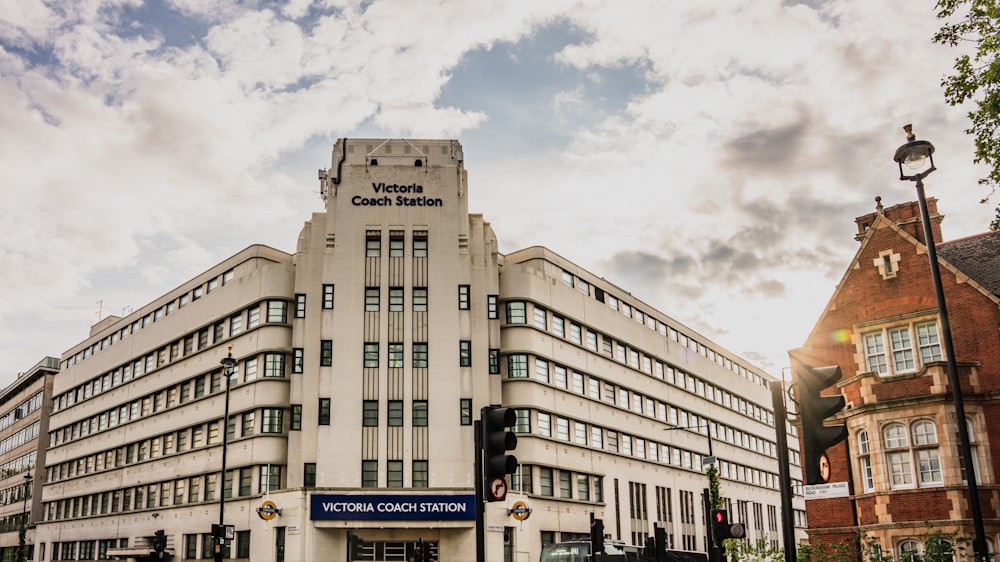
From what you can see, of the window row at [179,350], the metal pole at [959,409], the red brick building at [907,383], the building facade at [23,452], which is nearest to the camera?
the metal pole at [959,409]

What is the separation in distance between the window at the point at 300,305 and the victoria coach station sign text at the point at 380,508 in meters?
10.6

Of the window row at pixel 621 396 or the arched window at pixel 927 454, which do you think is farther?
the window row at pixel 621 396

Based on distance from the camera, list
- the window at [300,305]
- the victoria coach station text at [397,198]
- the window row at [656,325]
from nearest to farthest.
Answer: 1. the window at [300,305]
2. the victoria coach station text at [397,198]
3. the window row at [656,325]

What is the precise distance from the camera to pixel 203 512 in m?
53.0

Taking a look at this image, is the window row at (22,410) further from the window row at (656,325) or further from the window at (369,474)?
the window row at (656,325)

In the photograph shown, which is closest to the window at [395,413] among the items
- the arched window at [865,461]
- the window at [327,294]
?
the window at [327,294]

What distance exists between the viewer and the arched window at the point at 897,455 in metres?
28.6

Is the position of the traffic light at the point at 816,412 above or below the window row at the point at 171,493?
below

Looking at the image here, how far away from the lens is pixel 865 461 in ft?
99.0

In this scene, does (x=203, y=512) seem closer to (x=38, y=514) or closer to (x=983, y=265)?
(x=38, y=514)

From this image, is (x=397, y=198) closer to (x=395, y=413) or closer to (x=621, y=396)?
(x=395, y=413)

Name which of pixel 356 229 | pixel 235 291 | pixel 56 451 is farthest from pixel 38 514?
pixel 356 229

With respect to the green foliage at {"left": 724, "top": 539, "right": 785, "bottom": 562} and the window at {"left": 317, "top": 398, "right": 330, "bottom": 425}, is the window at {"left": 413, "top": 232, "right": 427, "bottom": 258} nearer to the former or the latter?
the window at {"left": 317, "top": 398, "right": 330, "bottom": 425}

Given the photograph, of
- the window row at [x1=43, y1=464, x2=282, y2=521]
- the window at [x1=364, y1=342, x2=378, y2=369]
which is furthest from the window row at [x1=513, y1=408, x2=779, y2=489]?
the window row at [x1=43, y1=464, x2=282, y2=521]
